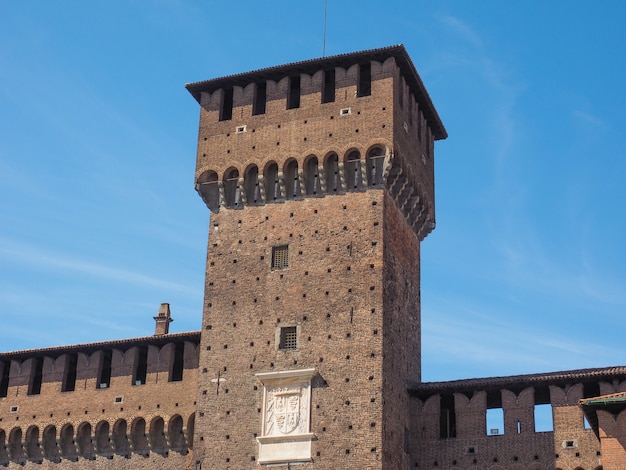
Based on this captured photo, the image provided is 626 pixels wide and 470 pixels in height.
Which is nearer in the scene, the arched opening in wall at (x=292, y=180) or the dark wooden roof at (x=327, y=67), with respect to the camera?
the arched opening in wall at (x=292, y=180)

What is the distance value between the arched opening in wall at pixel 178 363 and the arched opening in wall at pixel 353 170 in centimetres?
617

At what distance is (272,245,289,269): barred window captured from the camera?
26406 millimetres

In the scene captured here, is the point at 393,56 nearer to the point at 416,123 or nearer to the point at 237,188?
the point at 416,123

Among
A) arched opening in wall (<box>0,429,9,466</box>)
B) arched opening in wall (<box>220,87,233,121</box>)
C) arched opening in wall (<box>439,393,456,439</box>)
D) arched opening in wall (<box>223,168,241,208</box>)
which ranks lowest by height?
arched opening in wall (<box>0,429,9,466</box>)

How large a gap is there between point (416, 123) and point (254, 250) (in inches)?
236

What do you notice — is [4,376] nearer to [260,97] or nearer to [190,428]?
[190,428]

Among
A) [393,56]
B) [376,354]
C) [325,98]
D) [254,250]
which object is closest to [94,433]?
[254,250]

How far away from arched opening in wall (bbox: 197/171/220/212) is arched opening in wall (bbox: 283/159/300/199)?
1.94 metres

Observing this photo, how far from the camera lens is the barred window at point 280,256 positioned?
26.4 m

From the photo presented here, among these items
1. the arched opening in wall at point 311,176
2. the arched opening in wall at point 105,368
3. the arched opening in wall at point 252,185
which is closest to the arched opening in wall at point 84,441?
the arched opening in wall at point 105,368

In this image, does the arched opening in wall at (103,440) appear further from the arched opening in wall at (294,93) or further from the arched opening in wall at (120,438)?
the arched opening in wall at (294,93)

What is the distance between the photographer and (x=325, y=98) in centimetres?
2789

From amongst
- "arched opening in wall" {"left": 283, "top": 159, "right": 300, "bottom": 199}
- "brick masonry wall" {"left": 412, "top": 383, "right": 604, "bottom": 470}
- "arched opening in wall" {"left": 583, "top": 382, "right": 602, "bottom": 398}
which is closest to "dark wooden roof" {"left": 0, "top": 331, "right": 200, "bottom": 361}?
"arched opening in wall" {"left": 283, "top": 159, "right": 300, "bottom": 199}

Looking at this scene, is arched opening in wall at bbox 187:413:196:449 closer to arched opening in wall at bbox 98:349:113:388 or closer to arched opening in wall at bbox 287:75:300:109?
arched opening in wall at bbox 98:349:113:388
